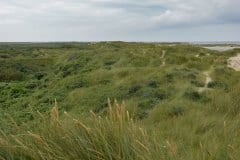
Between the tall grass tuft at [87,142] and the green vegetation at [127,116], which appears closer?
the tall grass tuft at [87,142]

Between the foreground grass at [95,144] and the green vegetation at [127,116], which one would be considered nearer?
the foreground grass at [95,144]

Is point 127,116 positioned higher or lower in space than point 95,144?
higher

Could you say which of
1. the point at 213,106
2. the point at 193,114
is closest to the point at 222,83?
the point at 213,106

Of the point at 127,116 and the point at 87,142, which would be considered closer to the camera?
the point at 87,142

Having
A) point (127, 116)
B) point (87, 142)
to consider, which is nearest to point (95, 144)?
point (87, 142)

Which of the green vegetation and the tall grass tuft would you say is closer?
the tall grass tuft

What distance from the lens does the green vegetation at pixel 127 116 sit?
141 inches

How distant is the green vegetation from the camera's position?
359cm

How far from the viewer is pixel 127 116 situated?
12.3 ft

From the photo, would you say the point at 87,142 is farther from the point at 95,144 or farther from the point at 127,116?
the point at 127,116

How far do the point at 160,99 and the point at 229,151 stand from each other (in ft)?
27.8

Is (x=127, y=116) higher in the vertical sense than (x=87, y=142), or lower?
higher

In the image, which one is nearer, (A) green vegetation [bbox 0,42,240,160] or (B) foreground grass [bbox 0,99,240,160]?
(B) foreground grass [bbox 0,99,240,160]

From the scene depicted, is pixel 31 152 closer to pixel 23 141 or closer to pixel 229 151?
pixel 23 141
